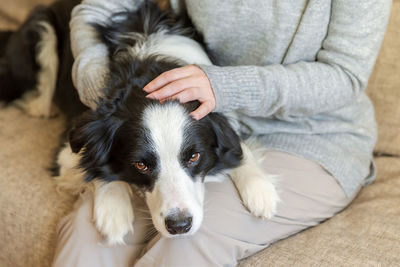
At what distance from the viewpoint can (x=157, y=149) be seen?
47.8 inches

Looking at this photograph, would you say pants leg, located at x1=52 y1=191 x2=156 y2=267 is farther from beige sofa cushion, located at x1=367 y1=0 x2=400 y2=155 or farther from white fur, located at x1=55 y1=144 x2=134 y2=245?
beige sofa cushion, located at x1=367 y1=0 x2=400 y2=155

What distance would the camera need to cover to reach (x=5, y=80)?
7.42 ft

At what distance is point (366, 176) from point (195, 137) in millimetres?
799

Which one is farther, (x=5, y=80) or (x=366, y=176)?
(x=5, y=80)

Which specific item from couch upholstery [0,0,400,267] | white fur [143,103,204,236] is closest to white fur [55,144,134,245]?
white fur [143,103,204,236]

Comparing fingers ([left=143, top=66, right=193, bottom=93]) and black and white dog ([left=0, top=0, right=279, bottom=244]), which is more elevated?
fingers ([left=143, top=66, right=193, bottom=93])

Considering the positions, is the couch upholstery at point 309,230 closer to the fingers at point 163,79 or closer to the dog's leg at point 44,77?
the dog's leg at point 44,77

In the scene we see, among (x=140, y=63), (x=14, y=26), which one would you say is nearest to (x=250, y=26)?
(x=140, y=63)

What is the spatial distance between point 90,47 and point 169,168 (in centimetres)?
67

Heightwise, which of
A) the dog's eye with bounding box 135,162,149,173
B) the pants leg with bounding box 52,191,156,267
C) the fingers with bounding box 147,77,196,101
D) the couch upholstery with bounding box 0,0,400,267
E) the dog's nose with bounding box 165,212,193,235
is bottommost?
the couch upholstery with bounding box 0,0,400,267

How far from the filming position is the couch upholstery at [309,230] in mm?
1329

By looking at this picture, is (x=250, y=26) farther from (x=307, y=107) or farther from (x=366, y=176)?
(x=366, y=176)

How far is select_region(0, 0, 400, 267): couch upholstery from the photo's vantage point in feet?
4.36

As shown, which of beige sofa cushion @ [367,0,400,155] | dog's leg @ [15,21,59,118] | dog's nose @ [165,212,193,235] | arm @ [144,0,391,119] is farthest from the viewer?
dog's leg @ [15,21,59,118]
